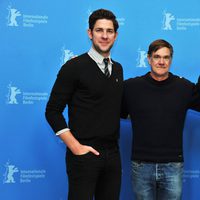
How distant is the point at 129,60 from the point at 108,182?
97 centimetres

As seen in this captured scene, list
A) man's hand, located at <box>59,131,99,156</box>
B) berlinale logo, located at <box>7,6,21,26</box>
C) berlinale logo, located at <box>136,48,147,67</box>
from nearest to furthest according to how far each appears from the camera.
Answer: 1. man's hand, located at <box>59,131,99,156</box>
2. berlinale logo, located at <box>7,6,21,26</box>
3. berlinale logo, located at <box>136,48,147,67</box>

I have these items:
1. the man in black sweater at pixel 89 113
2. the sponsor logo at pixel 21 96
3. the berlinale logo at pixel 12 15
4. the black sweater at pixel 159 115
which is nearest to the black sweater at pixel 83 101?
the man in black sweater at pixel 89 113

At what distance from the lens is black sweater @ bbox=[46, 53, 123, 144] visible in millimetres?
1597

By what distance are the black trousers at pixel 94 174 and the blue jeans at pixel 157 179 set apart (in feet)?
0.56

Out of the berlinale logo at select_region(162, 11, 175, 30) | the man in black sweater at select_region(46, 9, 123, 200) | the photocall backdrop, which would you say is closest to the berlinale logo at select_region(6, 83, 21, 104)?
the photocall backdrop

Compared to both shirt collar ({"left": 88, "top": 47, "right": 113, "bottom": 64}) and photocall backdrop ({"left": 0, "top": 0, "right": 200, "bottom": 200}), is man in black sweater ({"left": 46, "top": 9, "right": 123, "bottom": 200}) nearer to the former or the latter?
shirt collar ({"left": 88, "top": 47, "right": 113, "bottom": 64})

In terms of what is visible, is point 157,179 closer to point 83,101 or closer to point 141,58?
point 83,101

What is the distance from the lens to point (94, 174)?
5.25 ft

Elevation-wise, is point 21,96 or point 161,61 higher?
point 161,61

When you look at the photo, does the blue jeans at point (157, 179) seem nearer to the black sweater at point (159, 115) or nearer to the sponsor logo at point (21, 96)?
the black sweater at point (159, 115)

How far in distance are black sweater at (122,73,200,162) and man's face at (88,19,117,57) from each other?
0.39 metres

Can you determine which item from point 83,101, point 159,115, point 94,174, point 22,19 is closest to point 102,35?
point 83,101

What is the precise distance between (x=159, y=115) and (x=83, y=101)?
0.48m

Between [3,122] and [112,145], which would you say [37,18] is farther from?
[112,145]
